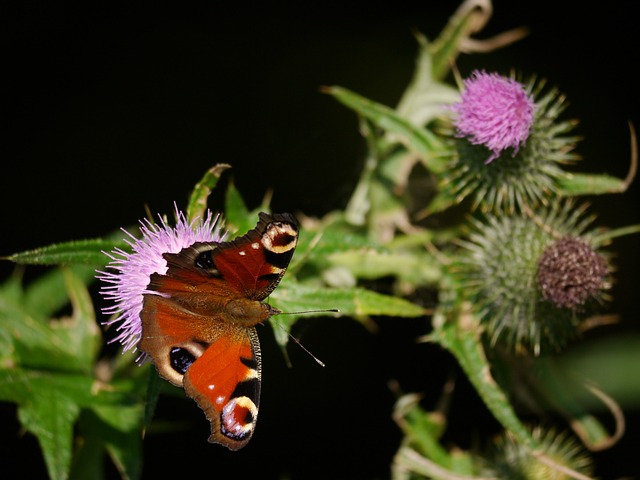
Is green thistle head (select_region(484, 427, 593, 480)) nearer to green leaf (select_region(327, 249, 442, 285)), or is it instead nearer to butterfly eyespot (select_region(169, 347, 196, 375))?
green leaf (select_region(327, 249, 442, 285))

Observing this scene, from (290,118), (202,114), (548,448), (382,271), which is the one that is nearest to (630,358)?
(548,448)

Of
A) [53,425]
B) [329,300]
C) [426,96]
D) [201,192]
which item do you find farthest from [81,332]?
[426,96]

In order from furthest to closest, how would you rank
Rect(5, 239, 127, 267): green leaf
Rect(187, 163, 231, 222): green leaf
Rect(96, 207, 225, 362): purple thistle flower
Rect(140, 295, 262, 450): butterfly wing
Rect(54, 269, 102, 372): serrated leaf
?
1. Rect(54, 269, 102, 372): serrated leaf
2. Rect(187, 163, 231, 222): green leaf
3. Rect(96, 207, 225, 362): purple thistle flower
4. Rect(5, 239, 127, 267): green leaf
5. Rect(140, 295, 262, 450): butterfly wing

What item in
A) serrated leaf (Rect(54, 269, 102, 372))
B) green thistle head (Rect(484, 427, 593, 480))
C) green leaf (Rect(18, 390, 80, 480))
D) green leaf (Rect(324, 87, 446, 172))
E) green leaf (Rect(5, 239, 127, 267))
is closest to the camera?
green leaf (Rect(5, 239, 127, 267))

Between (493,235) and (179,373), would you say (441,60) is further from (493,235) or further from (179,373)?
(179,373)

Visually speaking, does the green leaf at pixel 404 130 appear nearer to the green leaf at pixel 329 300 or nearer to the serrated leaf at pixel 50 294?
the green leaf at pixel 329 300

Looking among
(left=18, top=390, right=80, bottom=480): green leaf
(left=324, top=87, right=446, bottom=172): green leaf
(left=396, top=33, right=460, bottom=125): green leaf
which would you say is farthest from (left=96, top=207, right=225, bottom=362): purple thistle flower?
(left=396, top=33, right=460, bottom=125): green leaf

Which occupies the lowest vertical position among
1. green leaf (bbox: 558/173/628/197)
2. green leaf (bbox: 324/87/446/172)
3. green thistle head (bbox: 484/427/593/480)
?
green thistle head (bbox: 484/427/593/480)

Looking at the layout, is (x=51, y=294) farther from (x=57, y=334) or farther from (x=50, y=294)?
(x=57, y=334)
